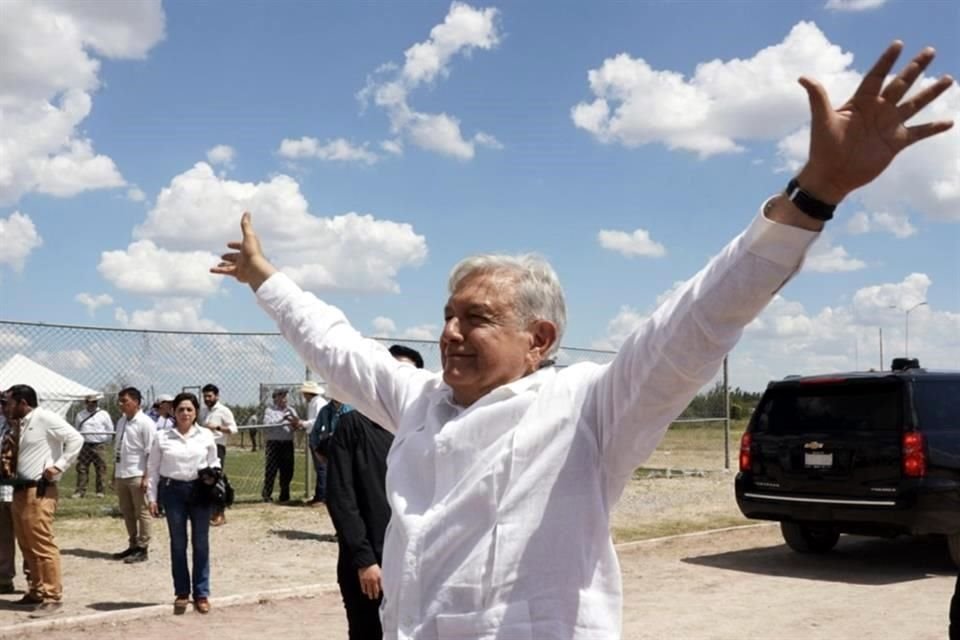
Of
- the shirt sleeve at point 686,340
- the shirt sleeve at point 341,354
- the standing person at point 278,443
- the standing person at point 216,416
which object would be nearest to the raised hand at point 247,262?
the shirt sleeve at point 341,354

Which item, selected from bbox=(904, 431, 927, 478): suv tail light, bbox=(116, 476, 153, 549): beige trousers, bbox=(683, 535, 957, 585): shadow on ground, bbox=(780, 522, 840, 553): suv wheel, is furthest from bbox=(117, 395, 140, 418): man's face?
bbox=(904, 431, 927, 478): suv tail light

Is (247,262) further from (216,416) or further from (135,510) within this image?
(216,416)

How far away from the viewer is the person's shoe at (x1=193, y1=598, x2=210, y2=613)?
27.2 feet

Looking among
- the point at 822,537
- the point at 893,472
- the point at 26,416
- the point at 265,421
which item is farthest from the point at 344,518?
the point at 265,421

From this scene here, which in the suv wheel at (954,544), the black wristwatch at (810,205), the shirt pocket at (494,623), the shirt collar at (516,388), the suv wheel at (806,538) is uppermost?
the black wristwatch at (810,205)

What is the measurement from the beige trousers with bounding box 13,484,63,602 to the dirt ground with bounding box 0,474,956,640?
0.27 metres

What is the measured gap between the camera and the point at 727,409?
1997cm

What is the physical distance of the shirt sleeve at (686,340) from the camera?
1851 mm

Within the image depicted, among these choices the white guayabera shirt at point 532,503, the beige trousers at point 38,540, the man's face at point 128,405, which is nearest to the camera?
the white guayabera shirt at point 532,503

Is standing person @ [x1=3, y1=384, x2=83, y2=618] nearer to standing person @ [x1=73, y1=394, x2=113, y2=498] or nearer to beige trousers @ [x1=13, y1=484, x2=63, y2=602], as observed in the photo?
beige trousers @ [x1=13, y1=484, x2=63, y2=602]

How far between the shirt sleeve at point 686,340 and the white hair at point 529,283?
331mm

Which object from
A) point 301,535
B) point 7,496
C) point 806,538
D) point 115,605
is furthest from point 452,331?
point 301,535

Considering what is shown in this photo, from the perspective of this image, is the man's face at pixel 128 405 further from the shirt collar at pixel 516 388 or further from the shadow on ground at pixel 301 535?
the shirt collar at pixel 516 388

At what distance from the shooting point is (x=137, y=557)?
11.0m
